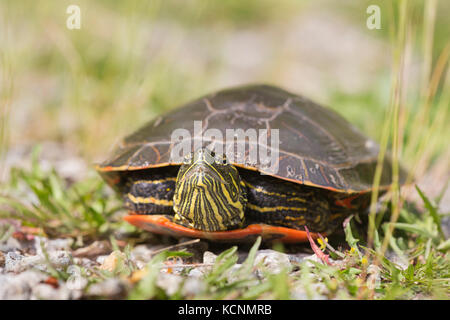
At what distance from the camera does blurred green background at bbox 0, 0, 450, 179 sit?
3.50m

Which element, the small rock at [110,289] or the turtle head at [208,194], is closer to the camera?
the small rock at [110,289]

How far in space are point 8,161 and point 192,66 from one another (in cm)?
299

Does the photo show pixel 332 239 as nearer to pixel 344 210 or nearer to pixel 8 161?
pixel 344 210

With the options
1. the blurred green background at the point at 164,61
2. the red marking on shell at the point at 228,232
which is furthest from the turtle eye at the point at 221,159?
the blurred green background at the point at 164,61

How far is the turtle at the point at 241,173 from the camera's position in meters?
2.01

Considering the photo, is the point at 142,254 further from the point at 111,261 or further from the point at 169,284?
the point at 169,284

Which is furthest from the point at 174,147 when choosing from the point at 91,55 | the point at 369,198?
the point at 91,55

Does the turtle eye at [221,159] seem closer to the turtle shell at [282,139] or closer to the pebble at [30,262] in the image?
the turtle shell at [282,139]

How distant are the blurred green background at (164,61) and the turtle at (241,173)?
2.57ft

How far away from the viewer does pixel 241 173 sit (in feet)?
7.29

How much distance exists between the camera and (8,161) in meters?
3.50

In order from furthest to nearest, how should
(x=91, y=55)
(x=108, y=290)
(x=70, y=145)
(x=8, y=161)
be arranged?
(x=91, y=55) → (x=70, y=145) → (x=8, y=161) → (x=108, y=290)

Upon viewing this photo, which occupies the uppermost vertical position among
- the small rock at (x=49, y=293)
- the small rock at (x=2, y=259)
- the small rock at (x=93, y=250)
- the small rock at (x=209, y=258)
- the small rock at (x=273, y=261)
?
the small rock at (x=49, y=293)

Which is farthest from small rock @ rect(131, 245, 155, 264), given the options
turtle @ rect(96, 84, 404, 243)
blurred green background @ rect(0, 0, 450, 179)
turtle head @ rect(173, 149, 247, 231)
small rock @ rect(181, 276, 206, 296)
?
blurred green background @ rect(0, 0, 450, 179)
